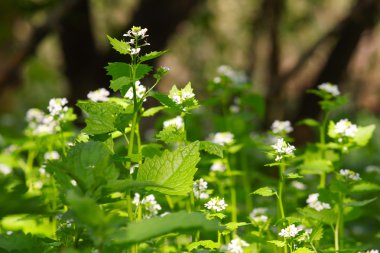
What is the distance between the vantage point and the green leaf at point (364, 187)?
7.07ft

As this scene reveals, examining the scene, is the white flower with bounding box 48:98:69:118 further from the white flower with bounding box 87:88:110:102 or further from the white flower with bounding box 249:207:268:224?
the white flower with bounding box 249:207:268:224

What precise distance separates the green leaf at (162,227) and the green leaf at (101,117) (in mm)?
437

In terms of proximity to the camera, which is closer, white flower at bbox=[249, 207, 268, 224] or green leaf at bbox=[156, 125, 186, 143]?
green leaf at bbox=[156, 125, 186, 143]

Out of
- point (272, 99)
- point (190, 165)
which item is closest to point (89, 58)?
point (272, 99)

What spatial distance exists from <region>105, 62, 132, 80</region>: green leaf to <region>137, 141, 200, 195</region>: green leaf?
24cm

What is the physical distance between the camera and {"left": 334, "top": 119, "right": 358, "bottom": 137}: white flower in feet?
7.68

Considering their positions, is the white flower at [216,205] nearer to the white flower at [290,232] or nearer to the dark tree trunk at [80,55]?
the white flower at [290,232]

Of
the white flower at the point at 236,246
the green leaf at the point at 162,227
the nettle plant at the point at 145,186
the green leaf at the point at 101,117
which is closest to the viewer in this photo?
the green leaf at the point at 162,227

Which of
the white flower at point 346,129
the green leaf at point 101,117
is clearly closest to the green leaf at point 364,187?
the white flower at point 346,129

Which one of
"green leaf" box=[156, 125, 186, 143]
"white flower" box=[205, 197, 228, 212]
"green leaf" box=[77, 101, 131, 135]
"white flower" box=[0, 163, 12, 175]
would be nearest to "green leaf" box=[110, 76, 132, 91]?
"green leaf" box=[77, 101, 131, 135]

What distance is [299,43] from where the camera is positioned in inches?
566

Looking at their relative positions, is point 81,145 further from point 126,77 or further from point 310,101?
point 310,101

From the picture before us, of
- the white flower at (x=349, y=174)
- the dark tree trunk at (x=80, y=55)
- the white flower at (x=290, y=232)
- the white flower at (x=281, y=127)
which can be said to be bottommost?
the white flower at (x=290, y=232)

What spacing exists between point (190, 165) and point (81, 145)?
0.30 m
